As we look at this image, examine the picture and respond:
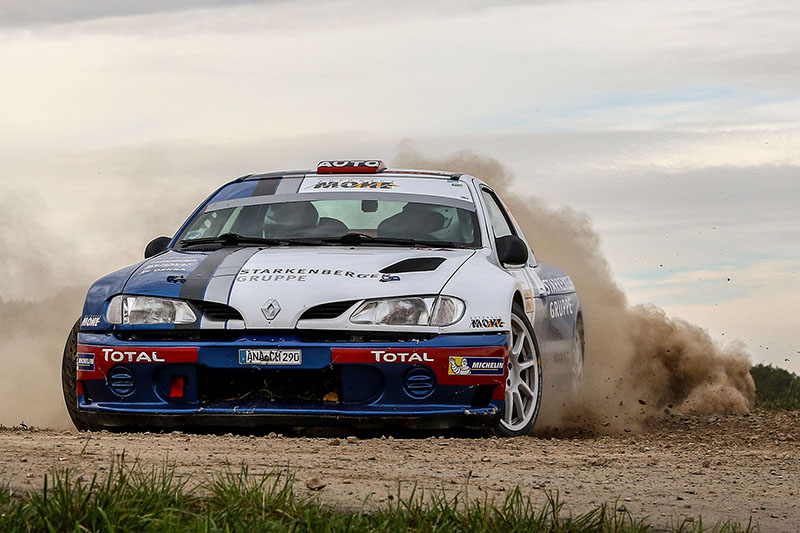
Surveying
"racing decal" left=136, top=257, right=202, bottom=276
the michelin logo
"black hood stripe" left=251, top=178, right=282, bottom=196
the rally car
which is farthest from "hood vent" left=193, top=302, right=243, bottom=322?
"black hood stripe" left=251, top=178, right=282, bottom=196

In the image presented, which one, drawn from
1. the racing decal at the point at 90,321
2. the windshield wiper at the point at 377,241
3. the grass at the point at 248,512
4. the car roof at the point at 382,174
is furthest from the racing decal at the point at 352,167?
the grass at the point at 248,512

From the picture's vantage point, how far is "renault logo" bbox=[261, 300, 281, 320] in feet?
23.7

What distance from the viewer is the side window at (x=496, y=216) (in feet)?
30.3

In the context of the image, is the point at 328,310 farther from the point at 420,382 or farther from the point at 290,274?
the point at 420,382

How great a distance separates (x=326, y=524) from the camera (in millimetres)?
4711

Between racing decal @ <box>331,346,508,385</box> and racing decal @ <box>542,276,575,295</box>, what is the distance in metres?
2.26

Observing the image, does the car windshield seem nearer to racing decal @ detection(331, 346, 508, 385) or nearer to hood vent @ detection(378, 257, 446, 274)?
hood vent @ detection(378, 257, 446, 274)

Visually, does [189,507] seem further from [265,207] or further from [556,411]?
[556,411]

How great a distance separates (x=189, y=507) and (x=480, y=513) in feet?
3.61

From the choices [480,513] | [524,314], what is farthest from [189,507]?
[524,314]

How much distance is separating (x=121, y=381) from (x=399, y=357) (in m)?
1.67

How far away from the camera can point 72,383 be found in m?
8.12

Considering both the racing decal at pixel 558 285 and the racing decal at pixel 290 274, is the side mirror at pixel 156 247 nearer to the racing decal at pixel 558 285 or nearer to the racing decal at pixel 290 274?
the racing decal at pixel 290 274

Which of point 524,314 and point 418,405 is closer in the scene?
point 418,405
